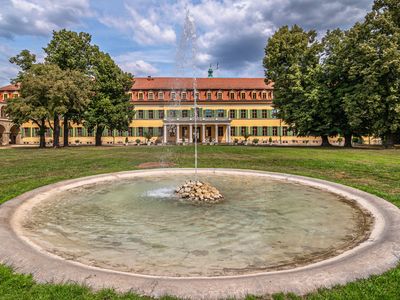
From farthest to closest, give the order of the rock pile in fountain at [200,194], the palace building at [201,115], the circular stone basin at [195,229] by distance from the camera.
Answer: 1. the palace building at [201,115]
2. the rock pile in fountain at [200,194]
3. the circular stone basin at [195,229]

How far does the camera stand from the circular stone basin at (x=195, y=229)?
5.27 meters

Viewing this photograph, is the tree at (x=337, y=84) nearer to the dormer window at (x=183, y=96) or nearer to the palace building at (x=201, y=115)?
the palace building at (x=201, y=115)

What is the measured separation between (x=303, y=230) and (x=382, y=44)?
3131cm

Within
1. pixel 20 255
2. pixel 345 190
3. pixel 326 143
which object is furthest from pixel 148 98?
pixel 20 255

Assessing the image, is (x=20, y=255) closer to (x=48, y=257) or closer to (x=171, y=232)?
(x=48, y=257)

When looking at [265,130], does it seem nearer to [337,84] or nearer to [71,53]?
[337,84]

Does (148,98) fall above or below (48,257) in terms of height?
above

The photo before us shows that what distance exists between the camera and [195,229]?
6.95 metres

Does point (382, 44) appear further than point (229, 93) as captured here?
No

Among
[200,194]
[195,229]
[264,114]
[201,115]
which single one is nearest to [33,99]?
[201,115]

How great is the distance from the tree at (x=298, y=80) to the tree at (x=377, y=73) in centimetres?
371

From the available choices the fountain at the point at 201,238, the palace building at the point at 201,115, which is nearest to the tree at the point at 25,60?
the palace building at the point at 201,115

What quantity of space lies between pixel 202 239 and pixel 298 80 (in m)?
34.0

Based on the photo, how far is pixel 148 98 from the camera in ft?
201
